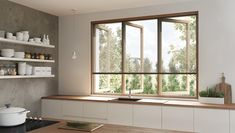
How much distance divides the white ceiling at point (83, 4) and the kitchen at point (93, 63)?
17 mm

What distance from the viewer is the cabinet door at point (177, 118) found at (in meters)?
3.42

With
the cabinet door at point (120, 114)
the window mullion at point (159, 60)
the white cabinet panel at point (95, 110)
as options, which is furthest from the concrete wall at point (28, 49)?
the window mullion at point (159, 60)

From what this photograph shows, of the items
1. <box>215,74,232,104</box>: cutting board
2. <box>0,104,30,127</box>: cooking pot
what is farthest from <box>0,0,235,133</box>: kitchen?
<box>0,104,30,127</box>: cooking pot

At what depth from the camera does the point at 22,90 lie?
4.14 metres

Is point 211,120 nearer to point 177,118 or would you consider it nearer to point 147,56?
point 177,118

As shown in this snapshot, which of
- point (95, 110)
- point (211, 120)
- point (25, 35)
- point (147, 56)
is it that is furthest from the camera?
point (147, 56)

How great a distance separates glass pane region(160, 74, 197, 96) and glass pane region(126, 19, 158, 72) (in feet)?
0.99

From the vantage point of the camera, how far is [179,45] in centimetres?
412

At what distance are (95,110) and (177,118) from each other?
1395mm

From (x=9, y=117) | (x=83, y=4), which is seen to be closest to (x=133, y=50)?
(x=83, y=4)

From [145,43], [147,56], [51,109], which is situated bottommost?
[51,109]

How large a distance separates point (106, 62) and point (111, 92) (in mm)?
617

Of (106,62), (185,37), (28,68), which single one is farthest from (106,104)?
(185,37)

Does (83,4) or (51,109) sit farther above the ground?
(83,4)
